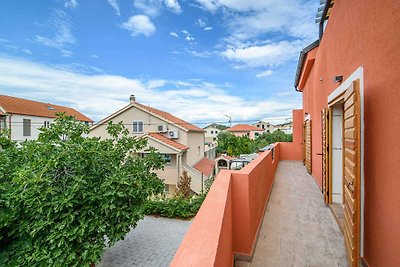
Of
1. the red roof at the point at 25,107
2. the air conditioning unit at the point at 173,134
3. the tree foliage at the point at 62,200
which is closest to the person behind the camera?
the tree foliage at the point at 62,200

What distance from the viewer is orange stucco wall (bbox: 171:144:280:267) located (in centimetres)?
128

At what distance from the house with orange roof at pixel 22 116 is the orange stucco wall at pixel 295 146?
52.8 ft

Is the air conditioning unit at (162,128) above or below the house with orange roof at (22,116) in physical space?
below

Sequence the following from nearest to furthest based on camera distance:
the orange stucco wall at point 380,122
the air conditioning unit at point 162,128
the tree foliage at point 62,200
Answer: the orange stucco wall at point 380,122 → the tree foliage at point 62,200 → the air conditioning unit at point 162,128

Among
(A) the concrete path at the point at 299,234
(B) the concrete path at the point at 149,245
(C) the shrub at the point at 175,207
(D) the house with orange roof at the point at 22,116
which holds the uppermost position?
(D) the house with orange roof at the point at 22,116

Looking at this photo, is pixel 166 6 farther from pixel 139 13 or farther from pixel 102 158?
pixel 102 158

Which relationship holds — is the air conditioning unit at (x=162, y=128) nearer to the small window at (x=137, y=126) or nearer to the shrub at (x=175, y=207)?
the small window at (x=137, y=126)

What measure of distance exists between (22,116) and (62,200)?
21.1m

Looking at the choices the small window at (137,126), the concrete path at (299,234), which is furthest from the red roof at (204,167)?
the concrete path at (299,234)

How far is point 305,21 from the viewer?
6777 mm

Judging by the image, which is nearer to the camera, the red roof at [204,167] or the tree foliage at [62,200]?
the tree foliage at [62,200]

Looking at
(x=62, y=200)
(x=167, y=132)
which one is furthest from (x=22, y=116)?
(x=62, y=200)

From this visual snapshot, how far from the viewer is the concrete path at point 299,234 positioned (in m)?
2.50

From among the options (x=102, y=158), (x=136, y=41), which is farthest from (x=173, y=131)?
(x=102, y=158)
